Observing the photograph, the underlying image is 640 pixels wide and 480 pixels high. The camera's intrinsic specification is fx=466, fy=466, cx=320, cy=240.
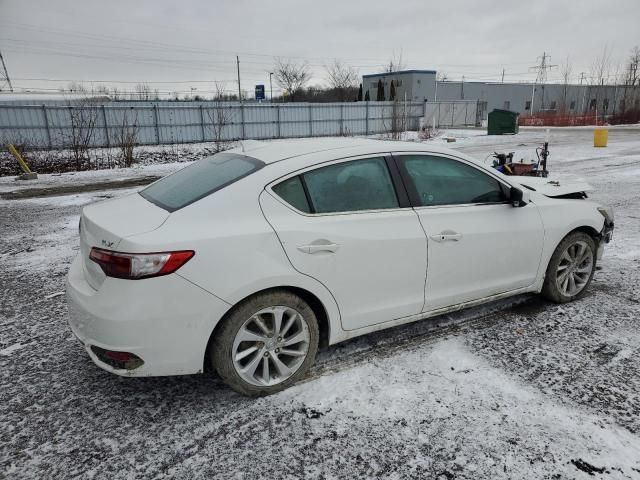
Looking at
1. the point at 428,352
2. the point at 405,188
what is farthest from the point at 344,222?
the point at 428,352

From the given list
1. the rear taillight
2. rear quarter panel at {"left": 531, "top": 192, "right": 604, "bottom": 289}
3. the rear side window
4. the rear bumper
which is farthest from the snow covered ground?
the rear side window

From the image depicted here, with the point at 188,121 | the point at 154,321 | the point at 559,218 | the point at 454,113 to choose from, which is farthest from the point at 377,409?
the point at 454,113

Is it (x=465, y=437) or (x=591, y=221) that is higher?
(x=591, y=221)

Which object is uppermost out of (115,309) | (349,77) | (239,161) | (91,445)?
(349,77)

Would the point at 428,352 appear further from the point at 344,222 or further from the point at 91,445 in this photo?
the point at 91,445

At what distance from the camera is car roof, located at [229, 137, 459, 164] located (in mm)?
3168

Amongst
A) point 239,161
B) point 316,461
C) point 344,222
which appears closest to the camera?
point 316,461

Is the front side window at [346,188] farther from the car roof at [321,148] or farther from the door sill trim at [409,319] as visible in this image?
the door sill trim at [409,319]

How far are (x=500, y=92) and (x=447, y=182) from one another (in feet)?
218

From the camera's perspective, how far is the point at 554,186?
14.2 feet

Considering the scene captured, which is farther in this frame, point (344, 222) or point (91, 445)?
point (344, 222)

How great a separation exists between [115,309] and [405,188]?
80.2 inches

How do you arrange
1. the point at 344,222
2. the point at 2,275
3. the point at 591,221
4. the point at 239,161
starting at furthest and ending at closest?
the point at 2,275 < the point at 591,221 < the point at 239,161 < the point at 344,222

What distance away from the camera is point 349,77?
7056 cm
